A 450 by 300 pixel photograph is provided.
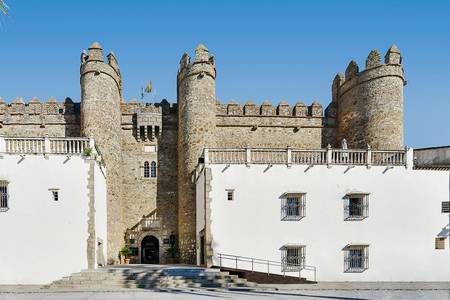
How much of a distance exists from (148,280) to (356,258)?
10352 mm

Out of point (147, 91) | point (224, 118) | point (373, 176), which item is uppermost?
point (147, 91)

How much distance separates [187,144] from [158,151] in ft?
9.97

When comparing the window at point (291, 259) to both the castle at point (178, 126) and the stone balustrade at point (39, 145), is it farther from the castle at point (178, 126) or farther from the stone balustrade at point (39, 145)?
the stone balustrade at point (39, 145)

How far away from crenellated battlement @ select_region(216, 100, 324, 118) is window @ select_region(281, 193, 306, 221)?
9.00m

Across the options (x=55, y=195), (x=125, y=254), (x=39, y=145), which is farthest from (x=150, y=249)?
(x=39, y=145)

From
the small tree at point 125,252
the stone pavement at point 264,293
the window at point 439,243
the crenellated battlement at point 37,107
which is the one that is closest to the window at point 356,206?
the stone pavement at point 264,293

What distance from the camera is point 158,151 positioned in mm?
26844

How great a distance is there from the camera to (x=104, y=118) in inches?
965

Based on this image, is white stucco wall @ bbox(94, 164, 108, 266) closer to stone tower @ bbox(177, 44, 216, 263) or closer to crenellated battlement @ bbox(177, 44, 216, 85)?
stone tower @ bbox(177, 44, 216, 263)

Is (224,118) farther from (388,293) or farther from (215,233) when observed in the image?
(388,293)

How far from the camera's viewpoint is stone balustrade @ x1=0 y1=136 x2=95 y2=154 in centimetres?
1819

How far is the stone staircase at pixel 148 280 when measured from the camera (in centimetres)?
1636

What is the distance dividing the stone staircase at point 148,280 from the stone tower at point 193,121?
6702 millimetres

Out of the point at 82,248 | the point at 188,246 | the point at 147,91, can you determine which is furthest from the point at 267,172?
the point at 147,91
